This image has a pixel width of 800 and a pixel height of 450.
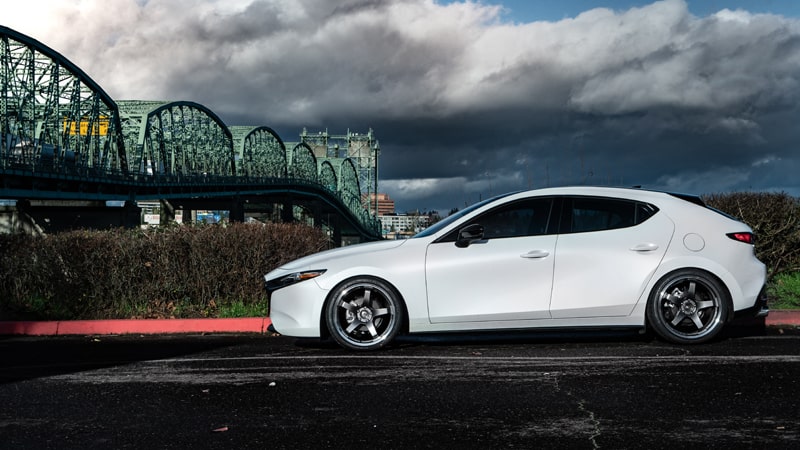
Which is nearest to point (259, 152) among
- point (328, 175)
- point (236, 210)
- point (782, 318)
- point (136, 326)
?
point (236, 210)

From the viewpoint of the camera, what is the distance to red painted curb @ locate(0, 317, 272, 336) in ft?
28.7

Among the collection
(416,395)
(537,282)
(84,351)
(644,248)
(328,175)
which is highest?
(328,175)

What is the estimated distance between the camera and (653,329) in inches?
275

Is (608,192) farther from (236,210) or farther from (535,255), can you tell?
(236,210)

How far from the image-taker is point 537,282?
6.90 m

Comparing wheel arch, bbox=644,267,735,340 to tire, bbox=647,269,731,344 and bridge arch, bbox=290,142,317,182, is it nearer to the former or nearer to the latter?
tire, bbox=647,269,731,344

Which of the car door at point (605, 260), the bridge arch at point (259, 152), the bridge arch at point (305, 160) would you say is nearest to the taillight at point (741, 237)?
the car door at point (605, 260)

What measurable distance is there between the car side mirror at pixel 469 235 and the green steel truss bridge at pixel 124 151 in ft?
136

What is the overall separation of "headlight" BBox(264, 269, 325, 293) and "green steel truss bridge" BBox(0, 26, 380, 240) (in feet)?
132

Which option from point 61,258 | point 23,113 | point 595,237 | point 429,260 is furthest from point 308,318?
point 23,113

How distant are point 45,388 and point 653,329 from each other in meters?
5.12

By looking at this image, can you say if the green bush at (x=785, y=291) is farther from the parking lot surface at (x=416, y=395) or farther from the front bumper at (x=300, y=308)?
the front bumper at (x=300, y=308)

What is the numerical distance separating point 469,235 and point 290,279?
1.72 meters

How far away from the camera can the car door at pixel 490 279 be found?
687 cm
